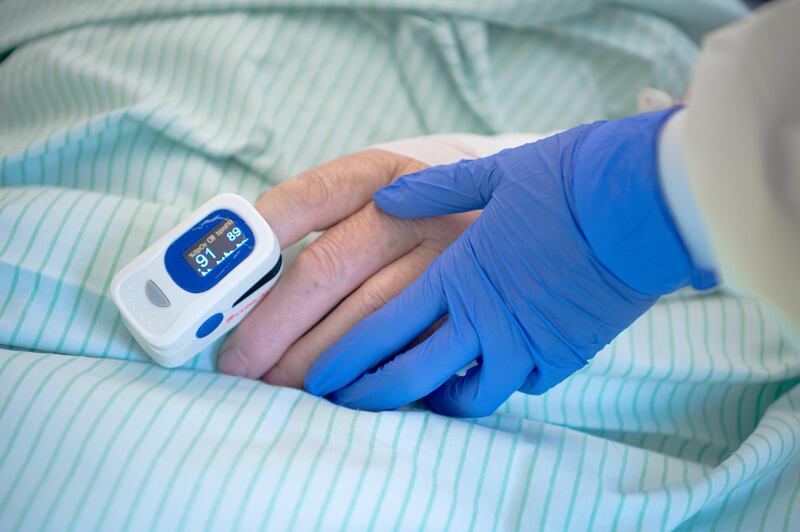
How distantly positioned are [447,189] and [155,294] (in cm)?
41

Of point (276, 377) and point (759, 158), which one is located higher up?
point (759, 158)

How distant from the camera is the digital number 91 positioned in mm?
833

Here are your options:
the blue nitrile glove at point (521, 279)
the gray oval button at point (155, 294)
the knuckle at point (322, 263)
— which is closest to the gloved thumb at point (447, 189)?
the blue nitrile glove at point (521, 279)

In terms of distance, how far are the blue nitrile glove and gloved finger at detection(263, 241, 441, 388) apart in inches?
1.1

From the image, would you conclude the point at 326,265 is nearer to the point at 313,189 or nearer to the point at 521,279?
the point at 313,189

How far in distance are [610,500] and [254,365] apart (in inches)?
19.7

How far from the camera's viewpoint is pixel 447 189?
0.92m

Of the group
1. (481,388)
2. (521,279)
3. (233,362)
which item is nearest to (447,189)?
(521,279)

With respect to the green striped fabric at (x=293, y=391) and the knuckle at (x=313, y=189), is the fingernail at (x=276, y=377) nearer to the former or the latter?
the green striped fabric at (x=293, y=391)

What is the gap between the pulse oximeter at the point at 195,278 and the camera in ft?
2.64

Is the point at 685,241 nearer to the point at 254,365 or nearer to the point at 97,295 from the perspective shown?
the point at 254,365

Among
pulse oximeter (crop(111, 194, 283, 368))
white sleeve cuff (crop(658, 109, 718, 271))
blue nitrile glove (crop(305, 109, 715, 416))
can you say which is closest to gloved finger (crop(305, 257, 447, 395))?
blue nitrile glove (crop(305, 109, 715, 416))

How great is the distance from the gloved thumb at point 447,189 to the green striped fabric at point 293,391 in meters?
0.27

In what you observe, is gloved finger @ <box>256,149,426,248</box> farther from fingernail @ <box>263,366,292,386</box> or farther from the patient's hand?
fingernail @ <box>263,366,292,386</box>
